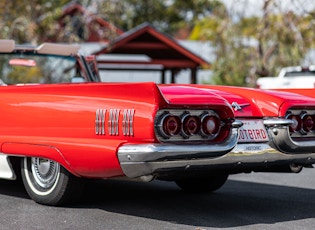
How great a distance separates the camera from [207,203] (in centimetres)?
605

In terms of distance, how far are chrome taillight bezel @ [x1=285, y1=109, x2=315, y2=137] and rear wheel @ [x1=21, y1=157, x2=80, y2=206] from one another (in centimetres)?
180

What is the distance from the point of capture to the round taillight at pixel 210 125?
502 centimetres

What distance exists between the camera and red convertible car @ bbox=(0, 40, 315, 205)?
15.6 feet

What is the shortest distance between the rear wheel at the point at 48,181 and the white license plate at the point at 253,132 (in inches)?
53.9

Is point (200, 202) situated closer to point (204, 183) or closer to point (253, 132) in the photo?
point (204, 183)

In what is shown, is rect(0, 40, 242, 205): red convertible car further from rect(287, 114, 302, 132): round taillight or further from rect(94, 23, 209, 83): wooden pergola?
rect(94, 23, 209, 83): wooden pergola

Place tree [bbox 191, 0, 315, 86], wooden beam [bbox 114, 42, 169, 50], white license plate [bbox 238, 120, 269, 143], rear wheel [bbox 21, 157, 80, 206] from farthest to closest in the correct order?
1. wooden beam [bbox 114, 42, 169, 50]
2. tree [bbox 191, 0, 315, 86]
3. rear wheel [bbox 21, 157, 80, 206]
4. white license plate [bbox 238, 120, 269, 143]

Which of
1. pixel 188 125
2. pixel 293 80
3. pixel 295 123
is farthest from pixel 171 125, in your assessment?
pixel 293 80

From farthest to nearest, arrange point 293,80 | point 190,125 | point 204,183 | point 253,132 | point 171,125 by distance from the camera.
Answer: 1. point 293,80
2. point 204,183
3. point 253,132
4. point 190,125
5. point 171,125

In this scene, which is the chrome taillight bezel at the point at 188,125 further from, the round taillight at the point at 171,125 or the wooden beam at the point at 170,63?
the wooden beam at the point at 170,63

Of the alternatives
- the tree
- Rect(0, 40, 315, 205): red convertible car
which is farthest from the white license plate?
the tree

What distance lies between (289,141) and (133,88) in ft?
4.40

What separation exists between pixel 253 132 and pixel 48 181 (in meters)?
1.72

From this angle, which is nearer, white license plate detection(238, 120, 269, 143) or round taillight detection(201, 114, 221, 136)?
round taillight detection(201, 114, 221, 136)
